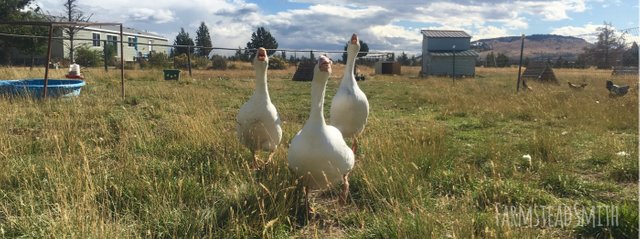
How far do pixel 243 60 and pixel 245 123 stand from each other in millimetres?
43157

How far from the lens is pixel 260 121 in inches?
190

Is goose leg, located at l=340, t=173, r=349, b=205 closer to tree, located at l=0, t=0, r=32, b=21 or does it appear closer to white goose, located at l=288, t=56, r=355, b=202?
white goose, located at l=288, t=56, r=355, b=202

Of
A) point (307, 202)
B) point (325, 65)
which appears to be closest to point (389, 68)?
point (325, 65)

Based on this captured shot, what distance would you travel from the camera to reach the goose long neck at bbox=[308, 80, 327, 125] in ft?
12.0

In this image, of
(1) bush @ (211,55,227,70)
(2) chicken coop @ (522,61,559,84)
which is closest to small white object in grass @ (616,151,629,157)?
(2) chicken coop @ (522,61,559,84)

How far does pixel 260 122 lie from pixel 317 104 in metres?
1.22

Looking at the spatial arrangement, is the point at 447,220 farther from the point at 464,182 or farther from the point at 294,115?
the point at 294,115

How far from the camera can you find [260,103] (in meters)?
4.90

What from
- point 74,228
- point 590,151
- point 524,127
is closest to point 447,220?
point 74,228

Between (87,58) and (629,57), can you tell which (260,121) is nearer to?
(629,57)

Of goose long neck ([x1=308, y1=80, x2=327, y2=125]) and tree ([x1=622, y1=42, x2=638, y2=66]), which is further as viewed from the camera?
tree ([x1=622, y1=42, x2=638, y2=66])

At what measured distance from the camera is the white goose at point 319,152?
3.55 metres

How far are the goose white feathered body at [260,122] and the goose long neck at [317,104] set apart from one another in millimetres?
1137

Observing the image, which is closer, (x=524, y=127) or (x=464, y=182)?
(x=464, y=182)
